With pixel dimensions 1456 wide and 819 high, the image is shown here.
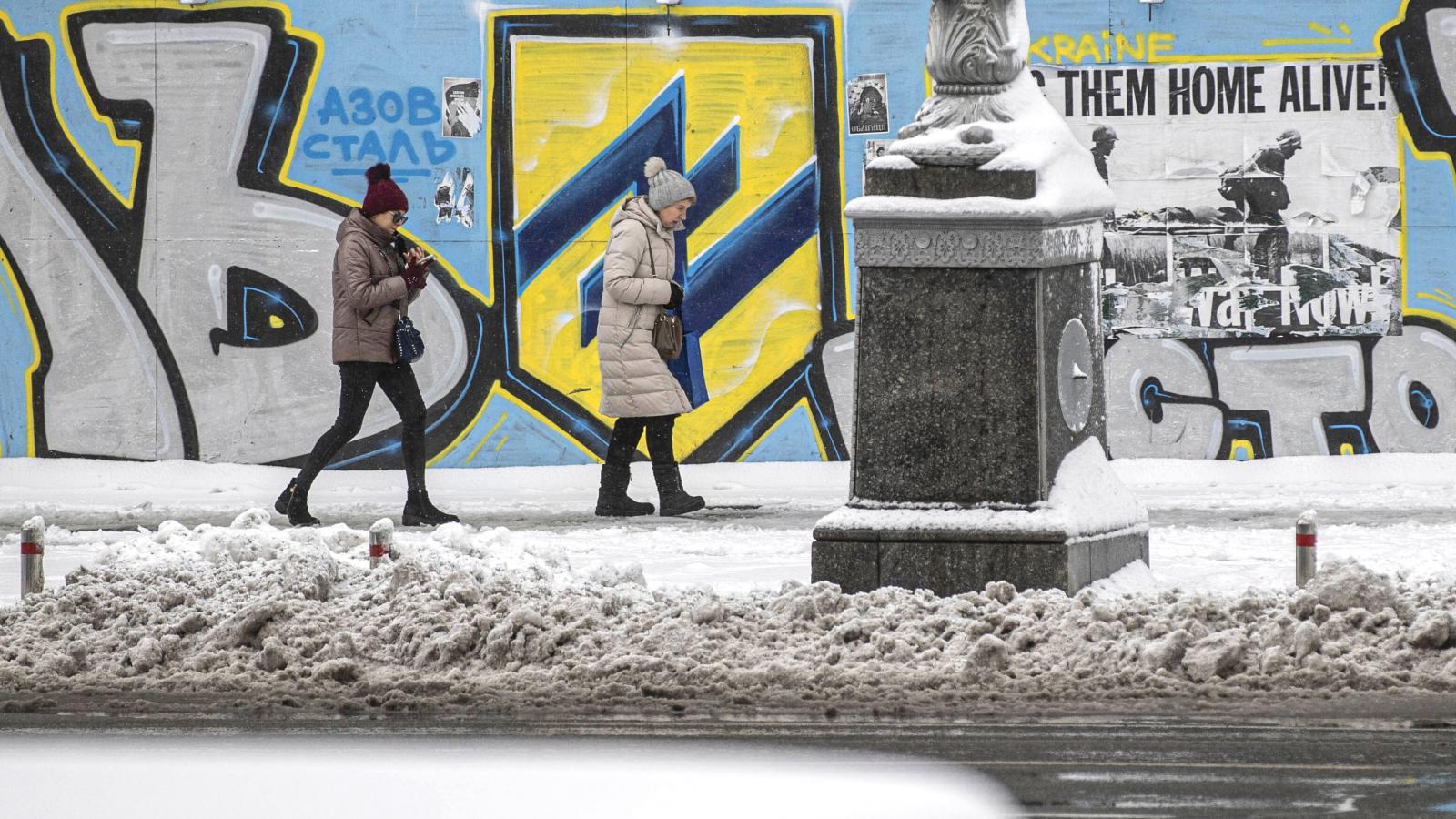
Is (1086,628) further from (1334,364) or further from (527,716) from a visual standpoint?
(1334,364)

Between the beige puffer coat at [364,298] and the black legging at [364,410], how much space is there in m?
0.11

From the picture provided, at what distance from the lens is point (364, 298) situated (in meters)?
13.2

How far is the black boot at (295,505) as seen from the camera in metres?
13.4

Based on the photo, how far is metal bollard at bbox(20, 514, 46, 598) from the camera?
33.1 ft

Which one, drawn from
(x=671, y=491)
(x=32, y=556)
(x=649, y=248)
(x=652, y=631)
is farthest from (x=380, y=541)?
(x=649, y=248)

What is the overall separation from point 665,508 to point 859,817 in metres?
7.75

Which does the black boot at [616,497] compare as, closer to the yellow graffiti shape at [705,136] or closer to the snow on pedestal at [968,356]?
the yellow graffiti shape at [705,136]

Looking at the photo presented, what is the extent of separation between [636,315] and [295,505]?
6.59ft

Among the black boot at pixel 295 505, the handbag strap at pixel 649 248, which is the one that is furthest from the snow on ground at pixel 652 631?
the handbag strap at pixel 649 248

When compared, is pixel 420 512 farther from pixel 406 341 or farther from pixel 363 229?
pixel 363 229

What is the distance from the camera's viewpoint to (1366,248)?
1534cm

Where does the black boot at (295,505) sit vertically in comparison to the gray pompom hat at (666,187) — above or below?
below

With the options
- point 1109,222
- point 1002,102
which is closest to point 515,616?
point 1002,102

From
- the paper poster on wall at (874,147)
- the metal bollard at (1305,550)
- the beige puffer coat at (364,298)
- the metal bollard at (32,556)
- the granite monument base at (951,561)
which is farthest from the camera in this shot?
the paper poster on wall at (874,147)
